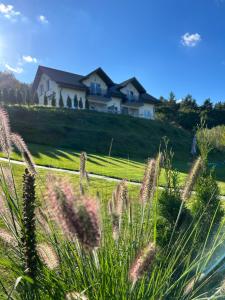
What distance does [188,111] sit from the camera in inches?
2240

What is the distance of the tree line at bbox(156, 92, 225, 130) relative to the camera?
55562 mm

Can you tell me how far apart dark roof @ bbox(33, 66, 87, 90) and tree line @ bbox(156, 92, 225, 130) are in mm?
16781

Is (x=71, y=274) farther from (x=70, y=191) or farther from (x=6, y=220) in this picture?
(x=70, y=191)

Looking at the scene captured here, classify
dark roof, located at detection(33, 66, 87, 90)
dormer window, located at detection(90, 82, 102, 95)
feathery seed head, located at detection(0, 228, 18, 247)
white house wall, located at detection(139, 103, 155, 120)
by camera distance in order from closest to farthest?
feathery seed head, located at detection(0, 228, 18, 247) < dark roof, located at detection(33, 66, 87, 90) < dormer window, located at detection(90, 82, 102, 95) < white house wall, located at detection(139, 103, 155, 120)

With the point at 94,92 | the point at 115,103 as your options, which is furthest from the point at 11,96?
the point at 115,103

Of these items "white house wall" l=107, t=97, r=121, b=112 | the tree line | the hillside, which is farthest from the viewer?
the tree line

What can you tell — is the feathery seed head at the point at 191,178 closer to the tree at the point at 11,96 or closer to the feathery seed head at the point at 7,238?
the feathery seed head at the point at 7,238

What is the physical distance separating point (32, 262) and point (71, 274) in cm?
40

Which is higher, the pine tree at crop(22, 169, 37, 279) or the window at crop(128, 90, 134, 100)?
the window at crop(128, 90, 134, 100)

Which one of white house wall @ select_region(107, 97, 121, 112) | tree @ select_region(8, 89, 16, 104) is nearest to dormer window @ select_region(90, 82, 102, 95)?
white house wall @ select_region(107, 97, 121, 112)

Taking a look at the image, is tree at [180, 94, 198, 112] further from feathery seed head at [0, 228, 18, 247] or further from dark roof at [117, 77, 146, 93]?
feathery seed head at [0, 228, 18, 247]

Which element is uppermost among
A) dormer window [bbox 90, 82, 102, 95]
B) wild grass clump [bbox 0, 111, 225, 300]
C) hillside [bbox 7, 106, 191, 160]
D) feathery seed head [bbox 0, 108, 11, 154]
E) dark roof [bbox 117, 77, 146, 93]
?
dark roof [bbox 117, 77, 146, 93]

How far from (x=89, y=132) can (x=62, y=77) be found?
17.8 metres

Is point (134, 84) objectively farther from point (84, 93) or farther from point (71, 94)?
point (71, 94)
